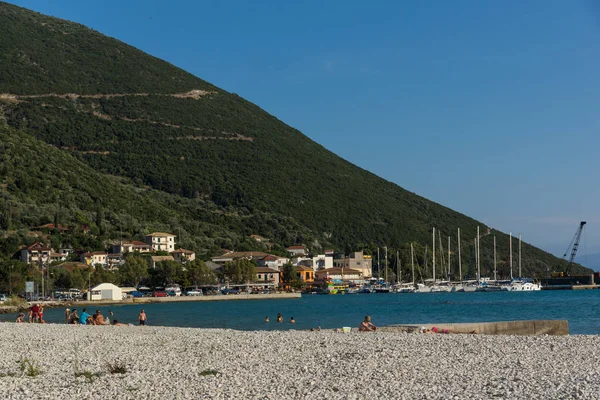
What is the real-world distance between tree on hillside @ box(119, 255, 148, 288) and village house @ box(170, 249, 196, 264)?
12.6 m

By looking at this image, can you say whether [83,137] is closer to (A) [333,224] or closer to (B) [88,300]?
(A) [333,224]

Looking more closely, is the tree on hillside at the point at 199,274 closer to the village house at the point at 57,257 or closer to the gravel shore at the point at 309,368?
the village house at the point at 57,257

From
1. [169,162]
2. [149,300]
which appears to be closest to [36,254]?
[149,300]

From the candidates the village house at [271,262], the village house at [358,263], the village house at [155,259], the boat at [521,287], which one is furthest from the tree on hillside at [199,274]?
the boat at [521,287]

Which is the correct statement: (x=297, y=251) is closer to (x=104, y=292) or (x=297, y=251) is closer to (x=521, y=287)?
(x=521, y=287)

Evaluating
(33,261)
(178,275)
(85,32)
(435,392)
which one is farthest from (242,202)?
(435,392)

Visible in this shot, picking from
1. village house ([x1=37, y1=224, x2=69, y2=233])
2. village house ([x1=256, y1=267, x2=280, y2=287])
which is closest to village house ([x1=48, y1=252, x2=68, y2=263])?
village house ([x1=37, y1=224, x2=69, y2=233])

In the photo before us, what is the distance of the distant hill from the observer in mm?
112312

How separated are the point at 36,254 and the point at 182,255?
77.5 feet

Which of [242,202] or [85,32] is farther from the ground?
[85,32]

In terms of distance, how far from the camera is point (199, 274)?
92375mm

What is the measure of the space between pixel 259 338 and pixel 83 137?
125 meters

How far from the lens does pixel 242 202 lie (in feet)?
440

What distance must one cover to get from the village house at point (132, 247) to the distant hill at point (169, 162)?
328cm
